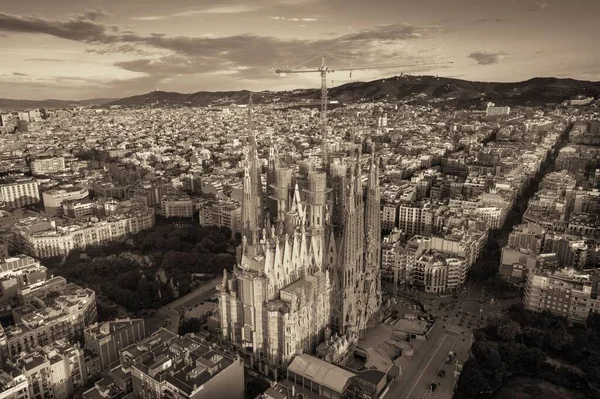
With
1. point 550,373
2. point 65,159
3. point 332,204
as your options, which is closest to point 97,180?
point 65,159

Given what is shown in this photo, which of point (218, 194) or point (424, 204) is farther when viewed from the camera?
point (218, 194)

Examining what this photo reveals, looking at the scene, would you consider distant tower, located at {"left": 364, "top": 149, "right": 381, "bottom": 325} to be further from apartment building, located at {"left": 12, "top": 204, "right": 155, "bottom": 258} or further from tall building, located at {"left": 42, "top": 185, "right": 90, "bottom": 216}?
tall building, located at {"left": 42, "top": 185, "right": 90, "bottom": 216}

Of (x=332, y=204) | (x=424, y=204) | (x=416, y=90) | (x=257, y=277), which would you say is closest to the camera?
(x=257, y=277)

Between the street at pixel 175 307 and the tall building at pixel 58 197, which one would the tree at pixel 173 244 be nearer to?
the street at pixel 175 307

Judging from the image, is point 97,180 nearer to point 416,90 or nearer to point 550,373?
point 550,373

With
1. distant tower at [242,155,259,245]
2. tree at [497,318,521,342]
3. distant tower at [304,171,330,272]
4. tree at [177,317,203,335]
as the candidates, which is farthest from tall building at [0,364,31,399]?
tree at [497,318,521,342]

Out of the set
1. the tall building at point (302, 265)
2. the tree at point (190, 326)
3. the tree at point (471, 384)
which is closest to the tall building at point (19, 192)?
the tree at point (190, 326)
